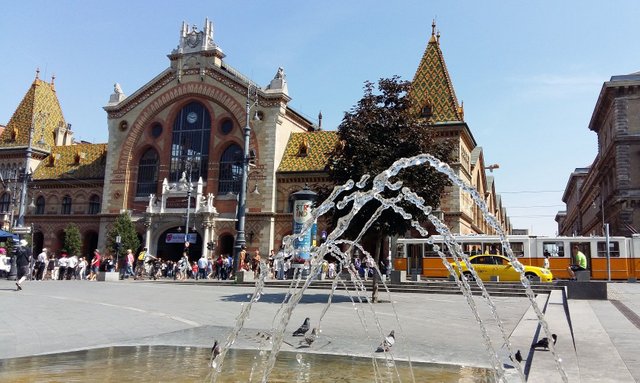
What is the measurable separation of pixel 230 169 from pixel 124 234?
971 cm

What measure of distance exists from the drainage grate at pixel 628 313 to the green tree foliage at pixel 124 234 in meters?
35.0

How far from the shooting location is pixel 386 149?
17500 mm

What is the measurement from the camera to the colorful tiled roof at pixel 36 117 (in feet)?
175

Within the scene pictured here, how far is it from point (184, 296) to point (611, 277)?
75.6 feet

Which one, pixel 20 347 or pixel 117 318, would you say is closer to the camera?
pixel 20 347

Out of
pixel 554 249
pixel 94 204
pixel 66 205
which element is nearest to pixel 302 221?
pixel 554 249

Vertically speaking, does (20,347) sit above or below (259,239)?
below

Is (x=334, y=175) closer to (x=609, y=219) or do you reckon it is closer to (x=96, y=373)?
(x=96, y=373)

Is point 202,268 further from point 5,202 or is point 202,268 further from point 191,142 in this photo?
point 5,202

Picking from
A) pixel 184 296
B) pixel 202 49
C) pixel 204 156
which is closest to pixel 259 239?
pixel 204 156

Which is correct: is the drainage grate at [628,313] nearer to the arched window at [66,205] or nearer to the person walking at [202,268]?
the person walking at [202,268]

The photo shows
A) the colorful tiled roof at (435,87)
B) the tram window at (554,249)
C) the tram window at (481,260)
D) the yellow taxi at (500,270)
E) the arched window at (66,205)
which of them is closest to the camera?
the yellow taxi at (500,270)

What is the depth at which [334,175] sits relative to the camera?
59.6 ft

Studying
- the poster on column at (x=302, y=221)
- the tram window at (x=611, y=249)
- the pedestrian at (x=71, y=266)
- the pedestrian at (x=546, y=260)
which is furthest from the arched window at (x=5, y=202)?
the tram window at (x=611, y=249)
